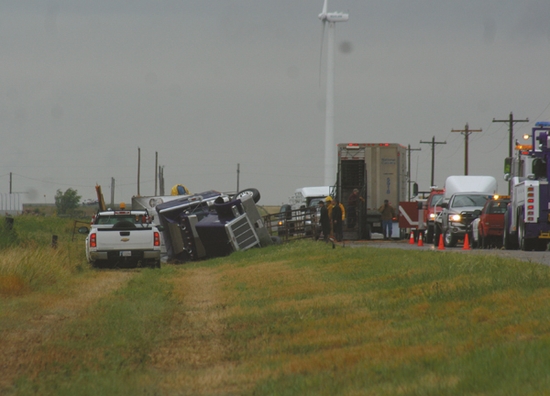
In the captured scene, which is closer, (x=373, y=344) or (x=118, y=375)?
(x=118, y=375)

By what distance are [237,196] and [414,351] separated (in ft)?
80.3

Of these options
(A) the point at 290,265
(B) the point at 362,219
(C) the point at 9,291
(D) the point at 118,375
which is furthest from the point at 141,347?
(B) the point at 362,219

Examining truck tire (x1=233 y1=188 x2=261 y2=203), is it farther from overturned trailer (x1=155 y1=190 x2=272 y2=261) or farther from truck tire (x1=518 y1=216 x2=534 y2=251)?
truck tire (x1=518 y1=216 x2=534 y2=251)

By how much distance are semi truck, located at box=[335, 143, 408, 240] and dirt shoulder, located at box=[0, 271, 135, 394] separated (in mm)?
19270

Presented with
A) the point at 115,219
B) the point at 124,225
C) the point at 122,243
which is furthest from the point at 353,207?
the point at 122,243

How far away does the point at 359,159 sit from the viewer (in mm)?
39875

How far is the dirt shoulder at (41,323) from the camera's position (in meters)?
9.69

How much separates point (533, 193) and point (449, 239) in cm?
743

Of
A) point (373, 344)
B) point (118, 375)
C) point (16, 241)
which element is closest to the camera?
point (118, 375)

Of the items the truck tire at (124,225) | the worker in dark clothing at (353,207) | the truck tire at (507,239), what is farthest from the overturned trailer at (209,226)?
the truck tire at (507,239)

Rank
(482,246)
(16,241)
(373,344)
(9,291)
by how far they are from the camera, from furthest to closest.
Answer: (482,246) < (16,241) < (9,291) < (373,344)

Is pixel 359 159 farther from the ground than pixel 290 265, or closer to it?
farther from the ground

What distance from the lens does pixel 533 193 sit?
1088 inches

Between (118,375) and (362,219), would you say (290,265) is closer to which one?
(118,375)
